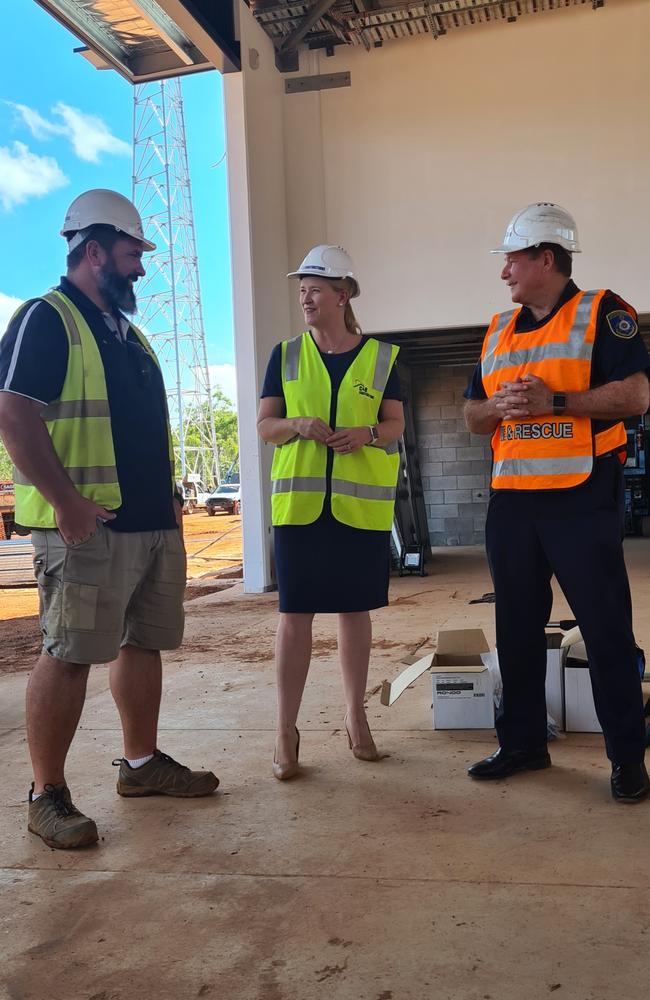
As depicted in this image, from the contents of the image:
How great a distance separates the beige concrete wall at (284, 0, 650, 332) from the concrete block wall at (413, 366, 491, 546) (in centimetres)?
472

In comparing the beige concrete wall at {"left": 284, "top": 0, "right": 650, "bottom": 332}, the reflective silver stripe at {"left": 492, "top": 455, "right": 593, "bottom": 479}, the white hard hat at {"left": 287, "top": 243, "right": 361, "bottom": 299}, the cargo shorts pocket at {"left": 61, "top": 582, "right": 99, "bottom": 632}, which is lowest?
the cargo shorts pocket at {"left": 61, "top": 582, "right": 99, "bottom": 632}

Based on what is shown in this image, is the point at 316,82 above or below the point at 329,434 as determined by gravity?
above

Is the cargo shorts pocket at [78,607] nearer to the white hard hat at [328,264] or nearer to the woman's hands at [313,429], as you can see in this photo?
the woman's hands at [313,429]

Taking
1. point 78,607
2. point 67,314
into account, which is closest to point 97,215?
point 67,314

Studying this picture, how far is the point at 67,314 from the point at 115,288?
0.23 metres

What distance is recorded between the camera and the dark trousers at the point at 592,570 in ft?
8.78

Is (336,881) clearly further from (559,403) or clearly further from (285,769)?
(559,403)

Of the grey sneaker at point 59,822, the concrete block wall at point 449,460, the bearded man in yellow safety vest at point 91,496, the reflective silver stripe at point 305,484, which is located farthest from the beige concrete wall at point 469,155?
the grey sneaker at point 59,822

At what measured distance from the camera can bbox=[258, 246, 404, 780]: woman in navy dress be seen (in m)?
2.99

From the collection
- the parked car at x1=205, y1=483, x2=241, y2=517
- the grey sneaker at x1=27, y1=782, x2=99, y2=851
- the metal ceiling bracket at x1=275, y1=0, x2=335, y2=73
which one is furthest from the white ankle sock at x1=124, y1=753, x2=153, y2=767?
the parked car at x1=205, y1=483, x2=241, y2=517

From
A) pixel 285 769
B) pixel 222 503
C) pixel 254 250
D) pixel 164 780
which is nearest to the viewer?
pixel 164 780

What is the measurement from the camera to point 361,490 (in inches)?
120

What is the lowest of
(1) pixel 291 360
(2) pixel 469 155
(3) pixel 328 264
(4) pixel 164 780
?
(4) pixel 164 780

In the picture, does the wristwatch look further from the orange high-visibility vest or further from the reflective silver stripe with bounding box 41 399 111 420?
the reflective silver stripe with bounding box 41 399 111 420
